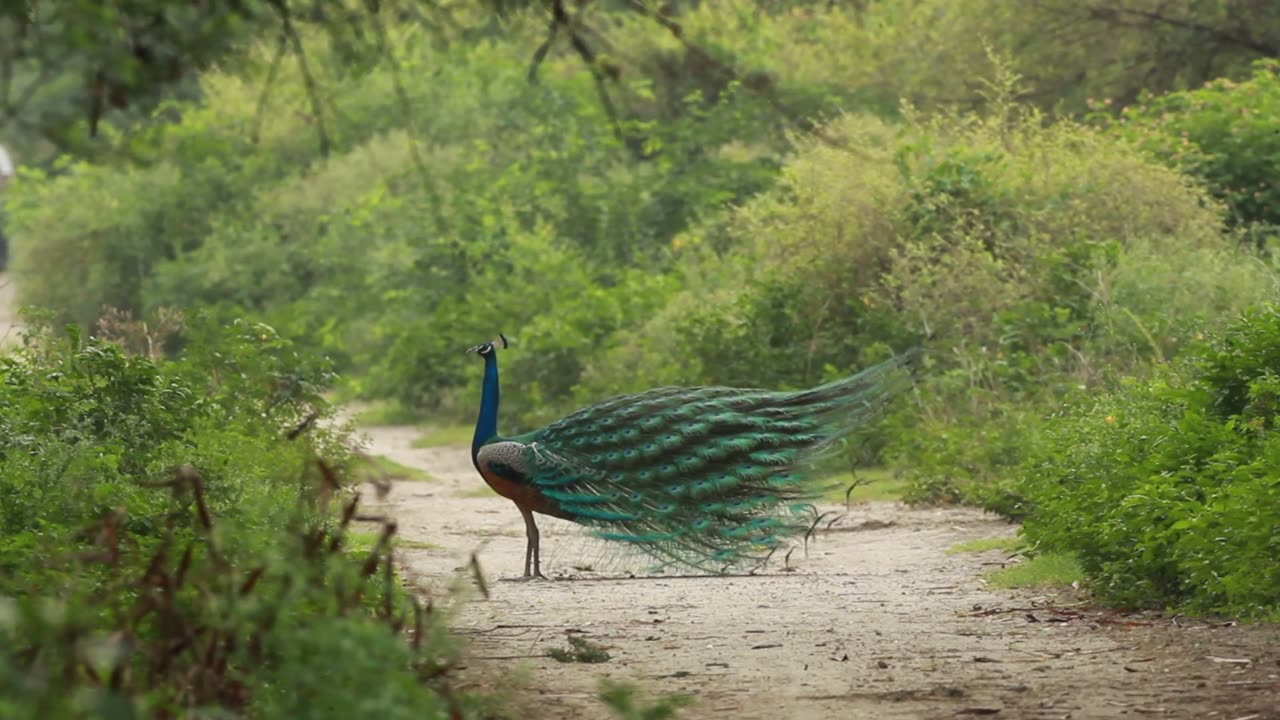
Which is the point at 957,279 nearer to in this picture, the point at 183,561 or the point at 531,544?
the point at 531,544

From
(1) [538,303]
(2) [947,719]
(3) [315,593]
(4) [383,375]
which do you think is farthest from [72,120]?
(4) [383,375]

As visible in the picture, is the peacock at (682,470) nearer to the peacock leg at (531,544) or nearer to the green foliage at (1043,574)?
the peacock leg at (531,544)

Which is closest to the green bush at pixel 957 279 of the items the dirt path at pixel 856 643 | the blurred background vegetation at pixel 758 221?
the blurred background vegetation at pixel 758 221

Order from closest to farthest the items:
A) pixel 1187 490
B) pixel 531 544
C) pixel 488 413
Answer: pixel 1187 490
pixel 531 544
pixel 488 413

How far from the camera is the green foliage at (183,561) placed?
16.7ft

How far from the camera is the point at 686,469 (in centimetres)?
1222

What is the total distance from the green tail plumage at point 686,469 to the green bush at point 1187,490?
163cm

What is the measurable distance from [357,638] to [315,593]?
0.71 m

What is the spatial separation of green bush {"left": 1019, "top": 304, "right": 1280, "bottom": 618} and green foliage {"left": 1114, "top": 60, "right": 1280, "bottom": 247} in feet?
38.9

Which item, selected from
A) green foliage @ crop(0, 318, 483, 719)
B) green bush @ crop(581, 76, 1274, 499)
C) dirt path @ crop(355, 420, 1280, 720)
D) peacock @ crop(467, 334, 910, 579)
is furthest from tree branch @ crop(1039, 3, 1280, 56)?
peacock @ crop(467, 334, 910, 579)

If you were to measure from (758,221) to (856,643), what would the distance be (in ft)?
49.9

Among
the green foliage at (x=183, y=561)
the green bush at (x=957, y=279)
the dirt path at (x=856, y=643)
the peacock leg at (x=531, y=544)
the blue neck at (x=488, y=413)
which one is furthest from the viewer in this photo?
the green bush at (x=957, y=279)

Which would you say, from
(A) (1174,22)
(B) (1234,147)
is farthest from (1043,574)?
(A) (1174,22)

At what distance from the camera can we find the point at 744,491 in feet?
40.3
